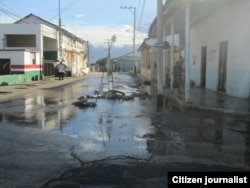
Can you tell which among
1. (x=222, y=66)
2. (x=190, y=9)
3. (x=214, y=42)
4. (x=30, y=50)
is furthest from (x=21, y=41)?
(x=190, y=9)

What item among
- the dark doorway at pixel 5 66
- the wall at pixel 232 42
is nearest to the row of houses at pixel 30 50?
the dark doorway at pixel 5 66

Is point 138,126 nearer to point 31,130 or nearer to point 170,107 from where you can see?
point 31,130

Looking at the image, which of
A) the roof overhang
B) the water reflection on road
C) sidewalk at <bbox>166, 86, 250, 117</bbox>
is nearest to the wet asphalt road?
the water reflection on road

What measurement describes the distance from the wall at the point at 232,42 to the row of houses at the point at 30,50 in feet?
48.5

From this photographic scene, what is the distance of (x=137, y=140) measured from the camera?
29.5 feet

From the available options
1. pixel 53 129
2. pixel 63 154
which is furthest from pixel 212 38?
pixel 63 154

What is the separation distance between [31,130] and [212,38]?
1533 centimetres

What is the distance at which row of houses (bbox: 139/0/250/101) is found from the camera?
55.9ft

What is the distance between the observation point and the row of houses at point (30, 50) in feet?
112

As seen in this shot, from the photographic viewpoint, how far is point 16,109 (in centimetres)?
1477

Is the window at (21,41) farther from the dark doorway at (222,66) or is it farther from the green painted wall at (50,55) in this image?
the dark doorway at (222,66)

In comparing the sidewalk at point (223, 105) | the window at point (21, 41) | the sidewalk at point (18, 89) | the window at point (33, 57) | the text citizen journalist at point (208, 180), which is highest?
the window at point (21, 41)

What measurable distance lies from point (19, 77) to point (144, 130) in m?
24.0

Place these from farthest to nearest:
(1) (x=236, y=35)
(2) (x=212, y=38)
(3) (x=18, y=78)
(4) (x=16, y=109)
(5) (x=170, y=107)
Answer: (3) (x=18, y=78) < (2) (x=212, y=38) < (1) (x=236, y=35) < (5) (x=170, y=107) < (4) (x=16, y=109)
